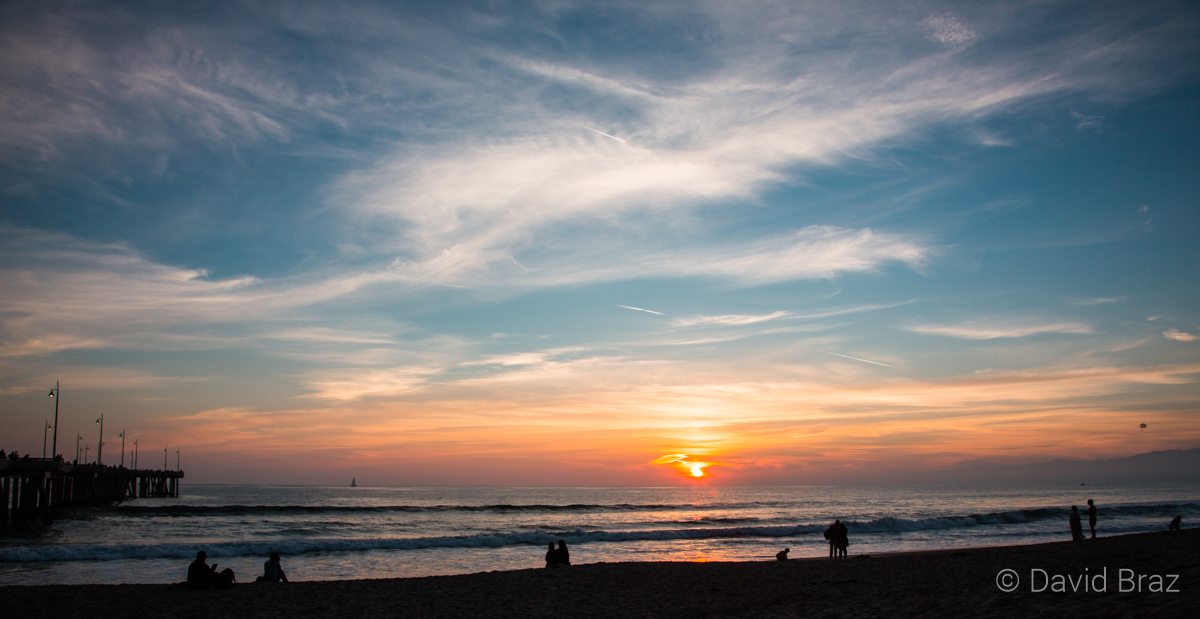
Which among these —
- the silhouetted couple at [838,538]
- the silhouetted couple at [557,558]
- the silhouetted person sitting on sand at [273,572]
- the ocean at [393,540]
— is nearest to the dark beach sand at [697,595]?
the silhouetted person sitting on sand at [273,572]

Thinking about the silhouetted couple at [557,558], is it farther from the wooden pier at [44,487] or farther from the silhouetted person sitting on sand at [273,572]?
the wooden pier at [44,487]

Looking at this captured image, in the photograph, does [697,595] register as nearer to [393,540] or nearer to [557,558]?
[557,558]

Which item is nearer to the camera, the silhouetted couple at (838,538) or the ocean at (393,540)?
the silhouetted couple at (838,538)

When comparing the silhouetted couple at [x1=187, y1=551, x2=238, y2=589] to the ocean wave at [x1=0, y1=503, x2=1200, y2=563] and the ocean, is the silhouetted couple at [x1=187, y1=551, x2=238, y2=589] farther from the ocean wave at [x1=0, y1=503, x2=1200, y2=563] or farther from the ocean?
the ocean wave at [x1=0, y1=503, x2=1200, y2=563]

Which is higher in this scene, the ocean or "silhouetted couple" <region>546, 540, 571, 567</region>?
"silhouetted couple" <region>546, 540, 571, 567</region>

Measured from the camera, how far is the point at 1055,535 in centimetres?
3216

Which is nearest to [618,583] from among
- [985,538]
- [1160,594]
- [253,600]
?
[253,600]

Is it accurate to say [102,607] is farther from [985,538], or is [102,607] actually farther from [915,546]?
[985,538]

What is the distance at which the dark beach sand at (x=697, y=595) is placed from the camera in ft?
32.6

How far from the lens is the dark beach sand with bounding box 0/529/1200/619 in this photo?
9938 millimetres

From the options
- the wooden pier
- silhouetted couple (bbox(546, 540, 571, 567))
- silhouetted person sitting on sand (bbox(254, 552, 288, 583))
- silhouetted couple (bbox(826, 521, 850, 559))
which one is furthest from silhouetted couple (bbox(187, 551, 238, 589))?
the wooden pier

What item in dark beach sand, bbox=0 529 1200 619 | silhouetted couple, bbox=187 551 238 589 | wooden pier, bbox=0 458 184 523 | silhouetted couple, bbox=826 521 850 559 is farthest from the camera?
wooden pier, bbox=0 458 184 523

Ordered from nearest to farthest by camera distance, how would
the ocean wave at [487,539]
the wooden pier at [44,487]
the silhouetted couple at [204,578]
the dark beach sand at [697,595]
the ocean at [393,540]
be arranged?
the dark beach sand at [697,595], the silhouetted couple at [204,578], the ocean at [393,540], the ocean wave at [487,539], the wooden pier at [44,487]

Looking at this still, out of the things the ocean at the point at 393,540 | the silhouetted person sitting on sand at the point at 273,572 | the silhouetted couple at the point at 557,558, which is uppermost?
the silhouetted person sitting on sand at the point at 273,572
